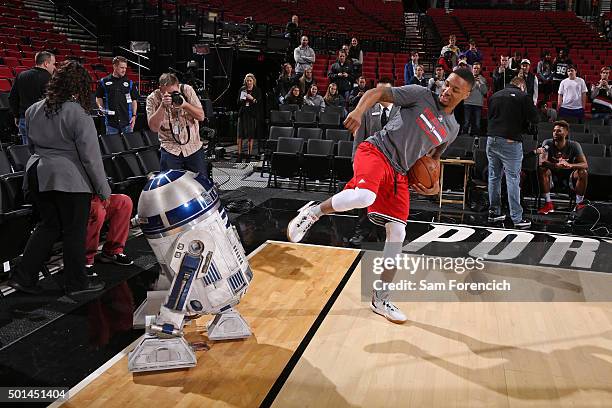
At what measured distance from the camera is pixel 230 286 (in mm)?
3334

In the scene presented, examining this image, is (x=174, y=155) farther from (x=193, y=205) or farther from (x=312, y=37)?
(x=312, y=37)

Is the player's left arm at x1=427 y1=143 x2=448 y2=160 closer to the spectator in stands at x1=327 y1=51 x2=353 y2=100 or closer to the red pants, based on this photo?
the red pants

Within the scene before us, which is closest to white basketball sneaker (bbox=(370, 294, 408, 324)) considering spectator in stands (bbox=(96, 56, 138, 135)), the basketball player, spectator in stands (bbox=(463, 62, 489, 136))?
the basketball player

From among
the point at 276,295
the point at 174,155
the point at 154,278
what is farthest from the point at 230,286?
the point at 174,155

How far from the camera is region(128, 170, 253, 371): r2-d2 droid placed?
3.18 meters

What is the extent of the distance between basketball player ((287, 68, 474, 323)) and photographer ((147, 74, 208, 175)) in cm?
186

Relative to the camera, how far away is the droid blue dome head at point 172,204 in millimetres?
3178

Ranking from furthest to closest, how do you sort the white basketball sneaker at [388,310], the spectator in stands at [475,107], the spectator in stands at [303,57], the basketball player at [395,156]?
the spectator in stands at [303,57] → the spectator in stands at [475,107] → the white basketball sneaker at [388,310] → the basketball player at [395,156]

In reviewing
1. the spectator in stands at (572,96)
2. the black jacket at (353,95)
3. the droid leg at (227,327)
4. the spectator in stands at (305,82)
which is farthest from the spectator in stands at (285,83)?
the droid leg at (227,327)

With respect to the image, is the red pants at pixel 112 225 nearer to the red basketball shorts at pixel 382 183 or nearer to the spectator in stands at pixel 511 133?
the red basketball shorts at pixel 382 183

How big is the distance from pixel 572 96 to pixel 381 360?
979cm

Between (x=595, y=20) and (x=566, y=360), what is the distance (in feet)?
76.4

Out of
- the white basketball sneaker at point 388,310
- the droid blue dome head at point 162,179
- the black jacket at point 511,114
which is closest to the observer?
the droid blue dome head at point 162,179

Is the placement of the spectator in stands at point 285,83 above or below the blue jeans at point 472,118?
above
